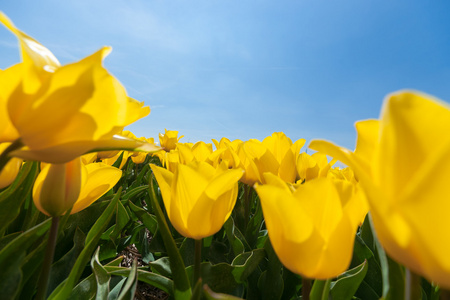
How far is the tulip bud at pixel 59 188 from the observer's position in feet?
2.23

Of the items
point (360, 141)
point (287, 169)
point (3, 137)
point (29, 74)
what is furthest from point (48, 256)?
point (287, 169)

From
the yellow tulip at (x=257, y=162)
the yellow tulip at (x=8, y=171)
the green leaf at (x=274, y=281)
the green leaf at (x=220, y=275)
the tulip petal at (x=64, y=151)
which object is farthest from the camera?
the yellow tulip at (x=257, y=162)

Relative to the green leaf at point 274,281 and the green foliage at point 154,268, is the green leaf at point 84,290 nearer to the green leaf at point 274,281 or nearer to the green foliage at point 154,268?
the green foliage at point 154,268

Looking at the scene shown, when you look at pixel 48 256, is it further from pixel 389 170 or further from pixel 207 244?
pixel 207 244

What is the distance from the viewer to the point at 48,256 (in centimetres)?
72

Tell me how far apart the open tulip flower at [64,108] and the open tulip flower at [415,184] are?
376mm

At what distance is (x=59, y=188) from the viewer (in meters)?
0.69

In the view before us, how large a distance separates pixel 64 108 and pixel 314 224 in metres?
0.43

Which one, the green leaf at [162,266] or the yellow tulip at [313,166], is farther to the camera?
the yellow tulip at [313,166]

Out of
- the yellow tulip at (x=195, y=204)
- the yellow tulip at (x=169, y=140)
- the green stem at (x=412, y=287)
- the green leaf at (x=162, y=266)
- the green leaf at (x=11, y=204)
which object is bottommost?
the green leaf at (x=162, y=266)

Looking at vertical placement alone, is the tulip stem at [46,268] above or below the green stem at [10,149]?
below

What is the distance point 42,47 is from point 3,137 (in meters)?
0.19

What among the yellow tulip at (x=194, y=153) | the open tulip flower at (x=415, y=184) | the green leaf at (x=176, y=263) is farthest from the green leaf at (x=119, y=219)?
the open tulip flower at (x=415, y=184)

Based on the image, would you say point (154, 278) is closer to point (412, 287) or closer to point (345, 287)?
point (345, 287)
